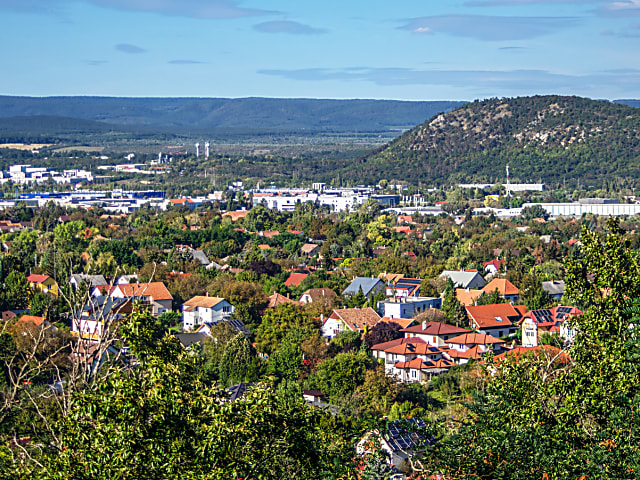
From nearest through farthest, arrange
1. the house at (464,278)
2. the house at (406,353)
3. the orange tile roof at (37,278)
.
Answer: the house at (406,353) → the orange tile roof at (37,278) → the house at (464,278)

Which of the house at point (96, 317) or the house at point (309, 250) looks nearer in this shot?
the house at point (96, 317)

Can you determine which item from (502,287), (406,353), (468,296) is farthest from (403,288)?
(406,353)

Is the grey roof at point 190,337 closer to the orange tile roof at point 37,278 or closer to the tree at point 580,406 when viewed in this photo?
the orange tile roof at point 37,278

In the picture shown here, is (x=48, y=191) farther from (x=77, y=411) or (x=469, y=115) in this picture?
(x=77, y=411)

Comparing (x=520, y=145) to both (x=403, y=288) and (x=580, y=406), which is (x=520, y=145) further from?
(x=580, y=406)

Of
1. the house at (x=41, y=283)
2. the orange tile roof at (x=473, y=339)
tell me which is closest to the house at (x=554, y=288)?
the orange tile roof at (x=473, y=339)

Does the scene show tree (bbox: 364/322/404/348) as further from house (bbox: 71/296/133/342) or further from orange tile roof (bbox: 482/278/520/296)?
house (bbox: 71/296/133/342)
